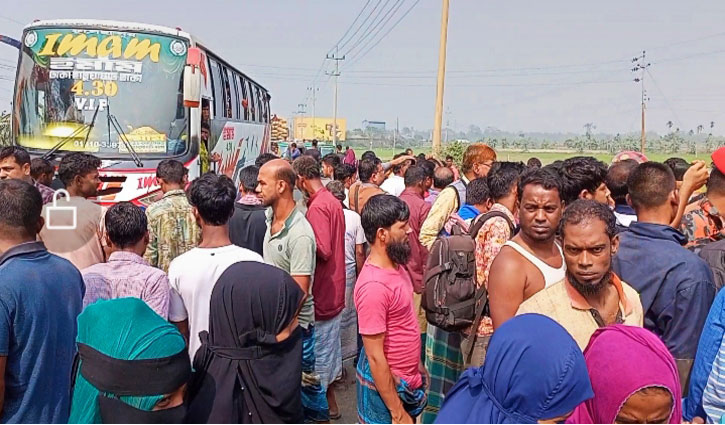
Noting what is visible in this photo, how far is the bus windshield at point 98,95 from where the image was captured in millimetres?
8367

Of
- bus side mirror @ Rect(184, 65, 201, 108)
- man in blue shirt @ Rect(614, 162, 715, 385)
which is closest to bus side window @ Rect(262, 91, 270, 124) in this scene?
bus side mirror @ Rect(184, 65, 201, 108)

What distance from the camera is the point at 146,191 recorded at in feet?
27.1

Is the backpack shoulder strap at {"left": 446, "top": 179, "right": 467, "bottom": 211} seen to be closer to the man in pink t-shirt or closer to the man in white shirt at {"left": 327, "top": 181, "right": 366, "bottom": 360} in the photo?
the man in white shirt at {"left": 327, "top": 181, "right": 366, "bottom": 360}

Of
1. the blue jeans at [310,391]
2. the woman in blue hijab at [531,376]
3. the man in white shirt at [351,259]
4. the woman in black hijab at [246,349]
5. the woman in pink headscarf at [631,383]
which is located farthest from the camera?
the man in white shirt at [351,259]

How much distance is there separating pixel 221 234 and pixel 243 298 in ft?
3.48

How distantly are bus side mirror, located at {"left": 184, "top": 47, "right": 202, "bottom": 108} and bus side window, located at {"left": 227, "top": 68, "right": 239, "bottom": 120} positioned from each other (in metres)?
4.85

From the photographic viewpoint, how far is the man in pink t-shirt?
120 inches

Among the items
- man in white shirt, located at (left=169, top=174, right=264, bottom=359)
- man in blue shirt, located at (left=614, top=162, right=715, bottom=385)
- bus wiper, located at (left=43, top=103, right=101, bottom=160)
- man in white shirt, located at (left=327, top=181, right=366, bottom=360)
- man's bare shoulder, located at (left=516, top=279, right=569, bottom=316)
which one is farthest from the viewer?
bus wiper, located at (left=43, top=103, right=101, bottom=160)

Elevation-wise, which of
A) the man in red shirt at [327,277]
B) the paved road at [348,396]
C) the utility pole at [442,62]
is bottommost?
the paved road at [348,396]

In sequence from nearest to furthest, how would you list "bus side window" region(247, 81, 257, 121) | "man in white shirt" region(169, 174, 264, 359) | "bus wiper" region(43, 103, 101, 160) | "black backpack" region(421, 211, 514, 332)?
1. "man in white shirt" region(169, 174, 264, 359)
2. "black backpack" region(421, 211, 514, 332)
3. "bus wiper" region(43, 103, 101, 160)
4. "bus side window" region(247, 81, 257, 121)

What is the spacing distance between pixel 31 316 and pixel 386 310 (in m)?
1.58

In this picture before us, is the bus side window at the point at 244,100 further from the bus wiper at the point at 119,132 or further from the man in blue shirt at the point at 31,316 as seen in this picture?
the man in blue shirt at the point at 31,316

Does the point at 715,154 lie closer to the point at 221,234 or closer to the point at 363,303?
the point at 363,303

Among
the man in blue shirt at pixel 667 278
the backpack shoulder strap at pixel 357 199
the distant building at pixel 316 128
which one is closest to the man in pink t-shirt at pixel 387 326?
the man in blue shirt at pixel 667 278
